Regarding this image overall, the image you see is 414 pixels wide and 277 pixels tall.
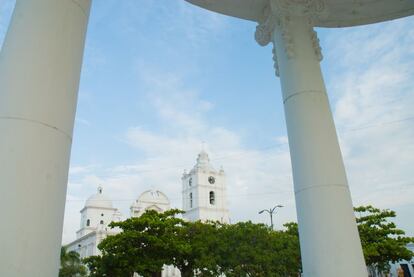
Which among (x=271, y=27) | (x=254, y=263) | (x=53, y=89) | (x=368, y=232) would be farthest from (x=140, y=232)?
(x=53, y=89)

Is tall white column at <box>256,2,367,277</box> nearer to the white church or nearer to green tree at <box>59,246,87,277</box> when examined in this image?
green tree at <box>59,246,87,277</box>

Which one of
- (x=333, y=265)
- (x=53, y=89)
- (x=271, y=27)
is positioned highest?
(x=271, y=27)

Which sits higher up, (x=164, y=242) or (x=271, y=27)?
(x=271, y=27)

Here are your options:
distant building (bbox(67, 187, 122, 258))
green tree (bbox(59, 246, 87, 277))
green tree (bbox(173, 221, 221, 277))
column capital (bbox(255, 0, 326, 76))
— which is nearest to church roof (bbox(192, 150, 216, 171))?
distant building (bbox(67, 187, 122, 258))

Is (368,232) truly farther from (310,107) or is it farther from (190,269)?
(310,107)

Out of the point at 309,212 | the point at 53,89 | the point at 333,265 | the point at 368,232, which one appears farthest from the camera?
the point at 368,232

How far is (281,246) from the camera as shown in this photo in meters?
29.0

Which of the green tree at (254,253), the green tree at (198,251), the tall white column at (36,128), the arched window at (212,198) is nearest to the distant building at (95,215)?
the arched window at (212,198)

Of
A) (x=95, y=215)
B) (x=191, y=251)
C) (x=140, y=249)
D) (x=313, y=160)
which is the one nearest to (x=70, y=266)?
(x=140, y=249)

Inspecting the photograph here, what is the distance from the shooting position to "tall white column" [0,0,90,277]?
10.4 feet

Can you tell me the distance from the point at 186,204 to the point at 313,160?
7561cm

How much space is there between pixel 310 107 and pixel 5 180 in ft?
18.3

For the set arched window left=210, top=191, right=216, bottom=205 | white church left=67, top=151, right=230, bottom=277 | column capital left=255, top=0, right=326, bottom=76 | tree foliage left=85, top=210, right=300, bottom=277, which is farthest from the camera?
arched window left=210, top=191, right=216, bottom=205

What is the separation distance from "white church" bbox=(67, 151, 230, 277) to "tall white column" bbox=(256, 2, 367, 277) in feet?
220
